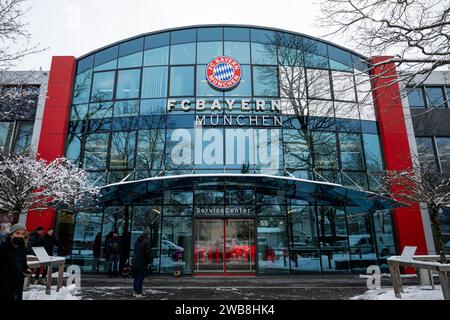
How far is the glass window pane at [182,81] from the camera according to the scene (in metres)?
16.0

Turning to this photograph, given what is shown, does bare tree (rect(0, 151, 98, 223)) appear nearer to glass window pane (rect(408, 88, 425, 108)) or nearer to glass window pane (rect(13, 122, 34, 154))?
glass window pane (rect(13, 122, 34, 154))

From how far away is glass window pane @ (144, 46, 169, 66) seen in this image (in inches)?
661

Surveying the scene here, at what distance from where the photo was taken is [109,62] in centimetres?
1730

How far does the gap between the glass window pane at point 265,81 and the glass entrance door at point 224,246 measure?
21.6ft

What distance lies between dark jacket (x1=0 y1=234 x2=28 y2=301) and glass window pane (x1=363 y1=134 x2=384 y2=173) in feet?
48.5

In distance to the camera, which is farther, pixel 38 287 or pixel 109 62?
pixel 109 62

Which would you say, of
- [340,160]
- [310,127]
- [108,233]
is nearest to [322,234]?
[340,160]

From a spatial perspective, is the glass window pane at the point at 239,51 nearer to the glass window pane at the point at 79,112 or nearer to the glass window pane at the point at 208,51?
the glass window pane at the point at 208,51

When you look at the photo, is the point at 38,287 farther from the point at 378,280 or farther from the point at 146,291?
the point at 378,280

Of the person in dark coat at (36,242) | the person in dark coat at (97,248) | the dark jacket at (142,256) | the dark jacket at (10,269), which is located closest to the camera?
the dark jacket at (10,269)

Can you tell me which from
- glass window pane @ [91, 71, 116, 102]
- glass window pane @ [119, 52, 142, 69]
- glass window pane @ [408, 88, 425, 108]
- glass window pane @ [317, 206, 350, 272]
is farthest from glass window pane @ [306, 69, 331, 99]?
glass window pane @ [91, 71, 116, 102]

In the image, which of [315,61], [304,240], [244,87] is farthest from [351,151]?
[244,87]

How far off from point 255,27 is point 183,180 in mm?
9815

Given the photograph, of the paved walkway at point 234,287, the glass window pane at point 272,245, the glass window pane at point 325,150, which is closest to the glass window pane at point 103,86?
the paved walkway at point 234,287
